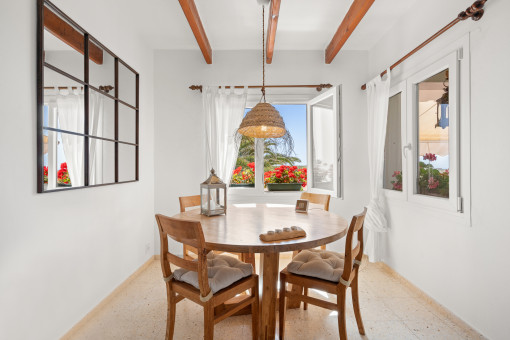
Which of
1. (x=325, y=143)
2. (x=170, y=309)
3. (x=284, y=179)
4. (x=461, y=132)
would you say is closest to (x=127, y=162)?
(x=170, y=309)

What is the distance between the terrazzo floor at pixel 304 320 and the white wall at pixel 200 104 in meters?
0.99

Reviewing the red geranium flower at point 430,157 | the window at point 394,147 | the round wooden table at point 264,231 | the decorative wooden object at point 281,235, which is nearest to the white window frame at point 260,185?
the window at point 394,147

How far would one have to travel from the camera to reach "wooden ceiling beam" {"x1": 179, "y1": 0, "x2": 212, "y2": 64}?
214 cm

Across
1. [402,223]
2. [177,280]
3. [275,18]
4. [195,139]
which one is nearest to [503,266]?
[402,223]

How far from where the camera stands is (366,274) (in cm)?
273

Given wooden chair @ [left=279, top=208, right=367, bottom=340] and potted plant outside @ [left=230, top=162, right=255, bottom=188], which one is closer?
wooden chair @ [left=279, top=208, right=367, bottom=340]

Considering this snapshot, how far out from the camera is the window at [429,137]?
1.90 m

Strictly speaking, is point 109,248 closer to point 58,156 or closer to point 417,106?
point 58,156

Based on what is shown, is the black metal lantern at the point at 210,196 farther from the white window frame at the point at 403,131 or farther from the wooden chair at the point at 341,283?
the white window frame at the point at 403,131

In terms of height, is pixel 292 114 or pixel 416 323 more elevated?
pixel 292 114

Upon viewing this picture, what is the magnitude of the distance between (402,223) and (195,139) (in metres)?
2.44

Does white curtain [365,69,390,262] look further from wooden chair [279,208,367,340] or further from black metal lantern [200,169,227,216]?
black metal lantern [200,169,227,216]

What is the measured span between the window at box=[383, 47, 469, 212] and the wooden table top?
0.92 metres

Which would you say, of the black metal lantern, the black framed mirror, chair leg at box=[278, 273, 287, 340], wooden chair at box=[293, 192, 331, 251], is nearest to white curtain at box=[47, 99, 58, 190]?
the black framed mirror
